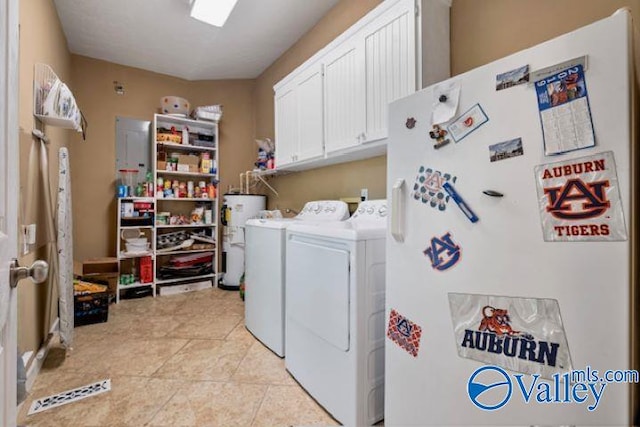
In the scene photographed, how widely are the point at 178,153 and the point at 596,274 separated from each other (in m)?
4.38

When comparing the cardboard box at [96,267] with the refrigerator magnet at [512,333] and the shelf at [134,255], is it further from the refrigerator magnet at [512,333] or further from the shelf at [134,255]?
the refrigerator magnet at [512,333]

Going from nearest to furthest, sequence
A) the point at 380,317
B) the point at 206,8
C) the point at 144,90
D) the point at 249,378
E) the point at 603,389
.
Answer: the point at 603,389 → the point at 380,317 → the point at 249,378 → the point at 206,8 → the point at 144,90

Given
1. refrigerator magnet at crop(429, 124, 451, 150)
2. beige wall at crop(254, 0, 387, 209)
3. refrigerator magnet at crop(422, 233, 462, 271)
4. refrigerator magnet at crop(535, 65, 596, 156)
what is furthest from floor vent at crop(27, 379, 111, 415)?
refrigerator magnet at crop(535, 65, 596, 156)

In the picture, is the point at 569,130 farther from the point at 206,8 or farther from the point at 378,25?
the point at 206,8

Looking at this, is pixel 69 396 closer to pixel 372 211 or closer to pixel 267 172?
pixel 372 211

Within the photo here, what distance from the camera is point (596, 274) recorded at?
0.74m

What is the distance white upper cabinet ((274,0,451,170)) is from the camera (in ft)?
5.67

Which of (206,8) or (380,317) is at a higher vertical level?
(206,8)

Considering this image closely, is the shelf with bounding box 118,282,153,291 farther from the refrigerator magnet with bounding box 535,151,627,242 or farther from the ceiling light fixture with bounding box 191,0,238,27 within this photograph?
the refrigerator magnet with bounding box 535,151,627,242

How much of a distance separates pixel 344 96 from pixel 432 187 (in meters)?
1.40

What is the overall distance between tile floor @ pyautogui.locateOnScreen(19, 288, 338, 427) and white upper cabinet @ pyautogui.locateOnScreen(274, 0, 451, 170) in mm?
1703

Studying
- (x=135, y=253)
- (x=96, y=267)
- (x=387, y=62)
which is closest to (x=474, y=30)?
(x=387, y=62)

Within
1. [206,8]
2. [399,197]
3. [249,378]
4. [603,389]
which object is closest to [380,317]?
[399,197]

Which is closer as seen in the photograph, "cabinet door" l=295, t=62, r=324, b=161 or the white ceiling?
"cabinet door" l=295, t=62, r=324, b=161
